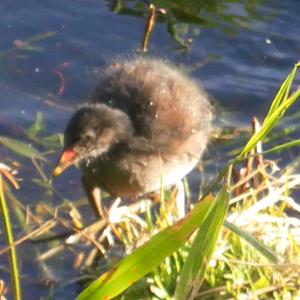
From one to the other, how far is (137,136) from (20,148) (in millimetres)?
547

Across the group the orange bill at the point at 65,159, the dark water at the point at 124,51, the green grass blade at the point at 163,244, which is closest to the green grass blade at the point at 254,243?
the green grass blade at the point at 163,244

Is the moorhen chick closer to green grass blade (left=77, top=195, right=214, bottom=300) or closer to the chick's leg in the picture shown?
the chick's leg

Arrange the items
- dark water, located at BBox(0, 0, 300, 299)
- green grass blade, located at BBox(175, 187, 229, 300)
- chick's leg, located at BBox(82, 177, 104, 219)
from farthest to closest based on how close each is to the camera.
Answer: dark water, located at BBox(0, 0, 300, 299) < chick's leg, located at BBox(82, 177, 104, 219) < green grass blade, located at BBox(175, 187, 229, 300)

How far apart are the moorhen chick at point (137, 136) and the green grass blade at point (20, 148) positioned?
218mm

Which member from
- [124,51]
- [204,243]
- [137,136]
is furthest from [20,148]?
[204,243]

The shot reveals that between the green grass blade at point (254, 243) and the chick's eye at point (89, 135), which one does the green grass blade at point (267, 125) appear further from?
the chick's eye at point (89, 135)

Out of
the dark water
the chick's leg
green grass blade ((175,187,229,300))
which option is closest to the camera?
green grass blade ((175,187,229,300))

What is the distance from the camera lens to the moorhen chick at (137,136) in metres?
4.35

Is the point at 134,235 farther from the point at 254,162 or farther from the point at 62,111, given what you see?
the point at 62,111

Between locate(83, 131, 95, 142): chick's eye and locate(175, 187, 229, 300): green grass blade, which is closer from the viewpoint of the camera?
locate(175, 187, 229, 300): green grass blade

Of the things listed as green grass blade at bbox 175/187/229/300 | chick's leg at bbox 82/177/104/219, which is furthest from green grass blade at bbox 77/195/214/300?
chick's leg at bbox 82/177/104/219

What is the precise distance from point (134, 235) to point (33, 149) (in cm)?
121

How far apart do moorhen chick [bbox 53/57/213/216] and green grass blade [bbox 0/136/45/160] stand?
0.22m

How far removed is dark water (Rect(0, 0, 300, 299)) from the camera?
16.7 feet
